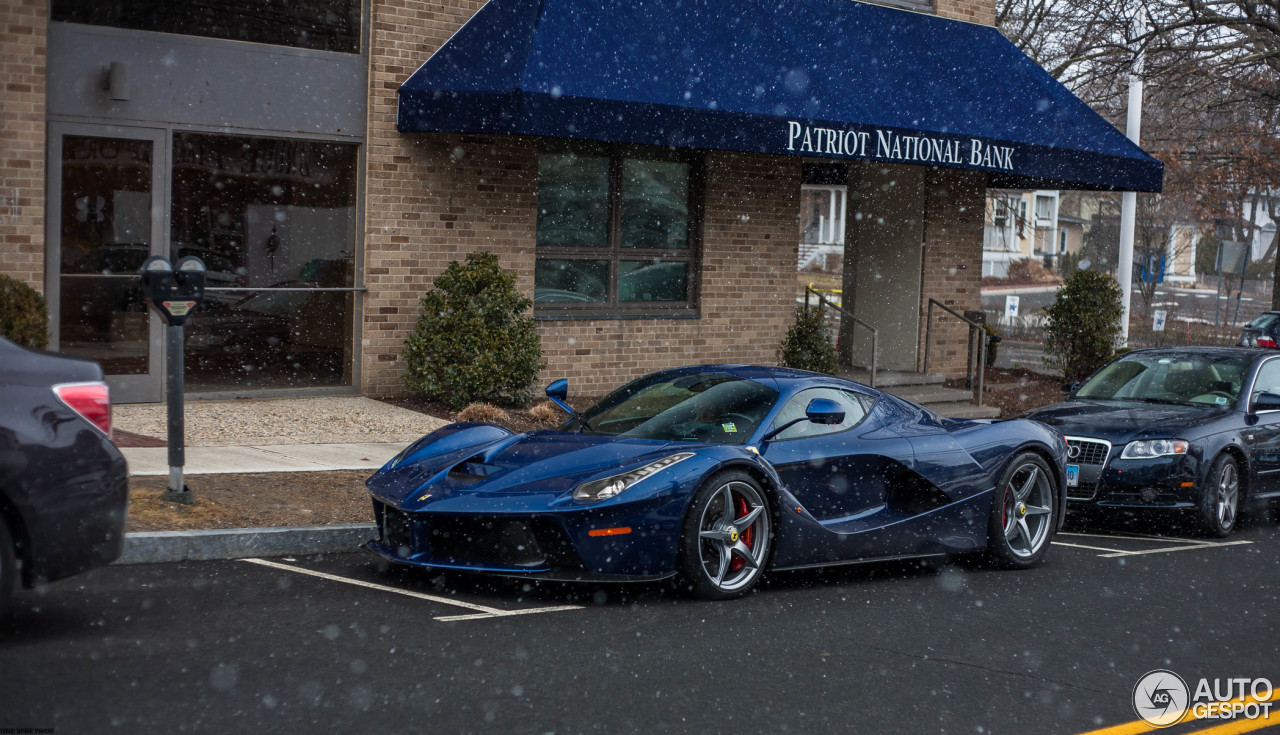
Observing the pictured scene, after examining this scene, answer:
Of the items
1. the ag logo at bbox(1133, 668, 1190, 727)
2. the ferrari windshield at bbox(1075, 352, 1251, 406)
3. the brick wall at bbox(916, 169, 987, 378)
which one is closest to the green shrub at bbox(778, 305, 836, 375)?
the brick wall at bbox(916, 169, 987, 378)

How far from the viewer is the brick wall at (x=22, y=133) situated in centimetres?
1141

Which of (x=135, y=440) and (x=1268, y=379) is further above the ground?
(x=1268, y=379)

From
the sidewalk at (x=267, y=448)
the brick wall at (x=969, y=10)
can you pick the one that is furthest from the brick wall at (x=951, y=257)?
the sidewalk at (x=267, y=448)

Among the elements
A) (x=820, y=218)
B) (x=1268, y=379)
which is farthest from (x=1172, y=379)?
(x=820, y=218)

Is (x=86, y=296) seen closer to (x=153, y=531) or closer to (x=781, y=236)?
(x=153, y=531)

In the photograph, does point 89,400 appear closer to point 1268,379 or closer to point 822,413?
point 822,413

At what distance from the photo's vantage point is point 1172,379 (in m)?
11.2

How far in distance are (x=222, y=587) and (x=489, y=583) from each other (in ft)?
4.54

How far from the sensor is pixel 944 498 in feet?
25.8

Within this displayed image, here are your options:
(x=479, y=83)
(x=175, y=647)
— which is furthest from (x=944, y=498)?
(x=479, y=83)

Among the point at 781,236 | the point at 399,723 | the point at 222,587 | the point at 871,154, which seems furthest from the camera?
the point at 781,236

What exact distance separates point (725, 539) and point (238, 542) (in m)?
2.89

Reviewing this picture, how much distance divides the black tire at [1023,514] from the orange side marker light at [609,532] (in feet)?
9.41

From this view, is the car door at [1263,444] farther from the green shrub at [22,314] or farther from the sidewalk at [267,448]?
the green shrub at [22,314]
